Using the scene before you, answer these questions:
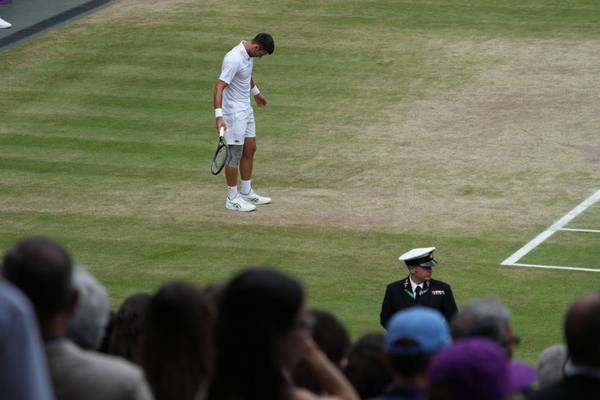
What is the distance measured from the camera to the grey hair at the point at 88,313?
21.4 feet

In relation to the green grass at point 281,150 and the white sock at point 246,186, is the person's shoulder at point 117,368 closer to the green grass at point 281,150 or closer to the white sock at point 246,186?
the green grass at point 281,150

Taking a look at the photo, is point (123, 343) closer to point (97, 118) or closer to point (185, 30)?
point (97, 118)

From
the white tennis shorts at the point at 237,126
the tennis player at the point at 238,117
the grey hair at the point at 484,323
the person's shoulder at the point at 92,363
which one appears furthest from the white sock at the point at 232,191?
the person's shoulder at the point at 92,363

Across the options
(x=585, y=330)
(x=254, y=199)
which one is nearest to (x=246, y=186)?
(x=254, y=199)

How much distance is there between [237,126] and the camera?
61.6ft

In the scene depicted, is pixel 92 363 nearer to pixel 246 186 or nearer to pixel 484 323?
pixel 484 323

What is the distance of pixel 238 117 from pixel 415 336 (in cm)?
1278

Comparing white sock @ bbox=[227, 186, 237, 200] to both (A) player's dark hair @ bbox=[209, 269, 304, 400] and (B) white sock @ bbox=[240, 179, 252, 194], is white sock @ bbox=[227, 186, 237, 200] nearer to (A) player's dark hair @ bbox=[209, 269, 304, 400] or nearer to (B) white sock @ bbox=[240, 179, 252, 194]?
(B) white sock @ bbox=[240, 179, 252, 194]

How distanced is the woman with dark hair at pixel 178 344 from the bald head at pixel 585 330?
1450mm

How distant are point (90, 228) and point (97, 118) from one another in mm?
4577

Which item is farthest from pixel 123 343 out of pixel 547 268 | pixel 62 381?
pixel 547 268

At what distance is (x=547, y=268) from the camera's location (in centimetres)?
1667

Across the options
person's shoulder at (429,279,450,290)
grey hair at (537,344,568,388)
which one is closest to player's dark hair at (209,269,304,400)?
grey hair at (537,344,568,388)

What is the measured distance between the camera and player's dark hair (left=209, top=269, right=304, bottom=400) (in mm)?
5691
